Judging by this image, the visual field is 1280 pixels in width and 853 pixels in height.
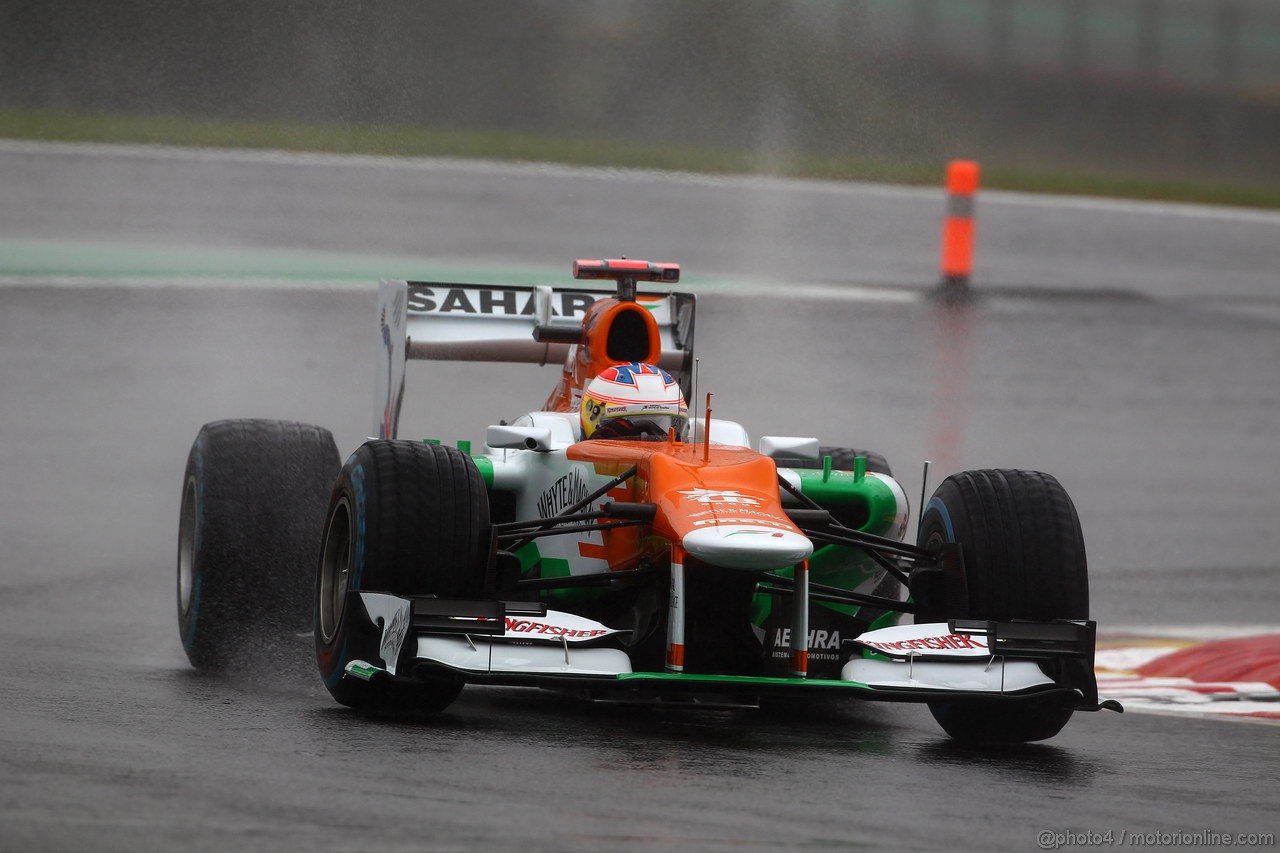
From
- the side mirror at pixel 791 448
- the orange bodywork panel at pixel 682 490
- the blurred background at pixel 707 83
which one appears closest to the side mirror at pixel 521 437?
the orange bodywork panel at pixel 682 490

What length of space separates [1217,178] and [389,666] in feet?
65.3

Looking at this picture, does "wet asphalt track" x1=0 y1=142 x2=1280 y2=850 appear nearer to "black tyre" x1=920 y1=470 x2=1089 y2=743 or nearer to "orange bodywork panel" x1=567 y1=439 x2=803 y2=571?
"black tyre" x1=920 y1=470 x2=1089 y2=743

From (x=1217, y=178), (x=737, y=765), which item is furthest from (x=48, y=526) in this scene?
(x=1217, y=178)

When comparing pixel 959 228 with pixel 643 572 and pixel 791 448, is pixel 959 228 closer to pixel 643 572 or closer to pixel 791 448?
pixel 791 448

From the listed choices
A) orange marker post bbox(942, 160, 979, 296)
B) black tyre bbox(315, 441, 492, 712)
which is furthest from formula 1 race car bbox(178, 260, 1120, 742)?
orange marker post bbox(942, 160, 979, 296)

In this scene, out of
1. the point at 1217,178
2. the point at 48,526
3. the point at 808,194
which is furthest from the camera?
the point at 1217,178

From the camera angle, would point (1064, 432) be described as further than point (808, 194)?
No

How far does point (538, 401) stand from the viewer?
1584 centimetres

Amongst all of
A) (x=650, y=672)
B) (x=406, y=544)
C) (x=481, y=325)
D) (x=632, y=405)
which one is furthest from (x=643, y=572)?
(x=481, y=325)

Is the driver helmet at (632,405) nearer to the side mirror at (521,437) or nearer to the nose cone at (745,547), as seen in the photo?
the side mirror at (521,437)

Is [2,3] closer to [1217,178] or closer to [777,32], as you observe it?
[777,32]

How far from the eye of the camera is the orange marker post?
748 inches

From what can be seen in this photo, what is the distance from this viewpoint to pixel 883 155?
23.0 meters

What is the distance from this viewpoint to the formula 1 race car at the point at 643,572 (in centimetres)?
696
